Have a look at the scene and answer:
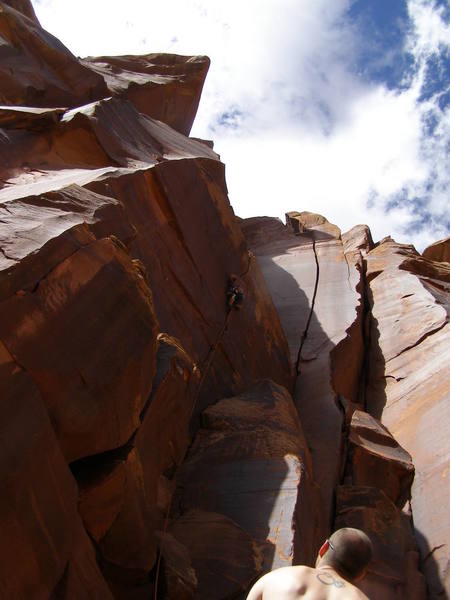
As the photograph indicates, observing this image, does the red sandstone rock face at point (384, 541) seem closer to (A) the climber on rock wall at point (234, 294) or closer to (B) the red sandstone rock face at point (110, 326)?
(B) the red sandstone rock face at point (110, 326)

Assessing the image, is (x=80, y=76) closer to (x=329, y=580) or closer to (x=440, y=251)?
(x=329, y=580)

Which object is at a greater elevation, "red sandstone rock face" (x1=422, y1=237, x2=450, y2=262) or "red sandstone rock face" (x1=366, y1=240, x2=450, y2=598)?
"red sandstone rock face" (x1=422, y1=237, x2=450, y2=262)

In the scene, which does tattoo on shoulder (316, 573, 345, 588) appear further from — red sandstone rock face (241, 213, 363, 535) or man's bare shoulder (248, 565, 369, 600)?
red sandstone rock face (241, 213, 363, 535)

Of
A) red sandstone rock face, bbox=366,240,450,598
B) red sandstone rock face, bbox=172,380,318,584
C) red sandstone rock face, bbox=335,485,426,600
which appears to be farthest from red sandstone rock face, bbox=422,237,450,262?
red sandstone rock face, bbox=172,380,318,584

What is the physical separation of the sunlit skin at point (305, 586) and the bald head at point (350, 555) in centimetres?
5

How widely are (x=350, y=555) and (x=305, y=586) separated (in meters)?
0.29

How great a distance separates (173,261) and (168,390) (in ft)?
9.72

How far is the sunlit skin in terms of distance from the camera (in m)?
2.71

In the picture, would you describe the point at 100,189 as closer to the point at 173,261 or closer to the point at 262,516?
the point at 173,261

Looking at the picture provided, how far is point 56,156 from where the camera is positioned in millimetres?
7781

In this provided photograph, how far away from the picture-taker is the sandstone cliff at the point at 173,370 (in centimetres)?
336

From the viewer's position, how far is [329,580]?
2.80 meters

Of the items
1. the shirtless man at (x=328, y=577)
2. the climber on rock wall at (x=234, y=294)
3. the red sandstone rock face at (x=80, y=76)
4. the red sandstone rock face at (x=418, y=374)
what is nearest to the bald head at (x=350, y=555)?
the shirtless man at (x=328, y=577)

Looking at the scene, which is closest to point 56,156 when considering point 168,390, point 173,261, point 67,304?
point 173,261
